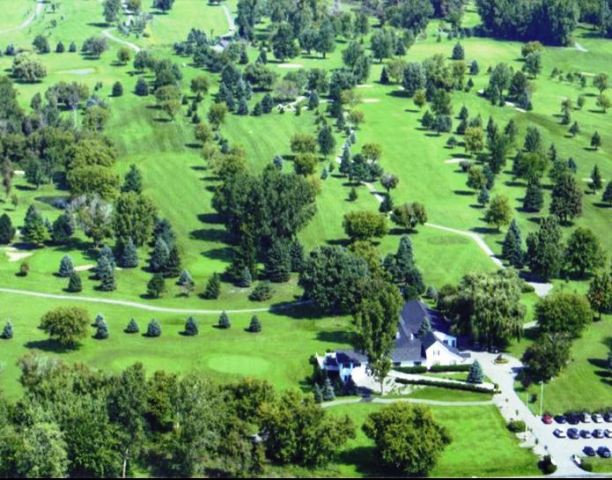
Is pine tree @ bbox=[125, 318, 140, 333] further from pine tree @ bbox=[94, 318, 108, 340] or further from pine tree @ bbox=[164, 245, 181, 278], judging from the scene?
pine tree @ bbox=[164, 245, 181, 278]

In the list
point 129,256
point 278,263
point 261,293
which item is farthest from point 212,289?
point 129,256

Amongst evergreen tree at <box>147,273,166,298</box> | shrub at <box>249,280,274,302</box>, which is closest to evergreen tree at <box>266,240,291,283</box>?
shrub at <box>249,280,274,302</box>

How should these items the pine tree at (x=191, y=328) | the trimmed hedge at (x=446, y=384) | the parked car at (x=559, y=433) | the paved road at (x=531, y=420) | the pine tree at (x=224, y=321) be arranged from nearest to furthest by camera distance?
the paved road at (x=531, y=420), the parked car at (x=559, y=433), the trimmed hedge at (x=446, y=384), the pine tree at (x=191, y=328), the pine tree at (x=224, y=321)

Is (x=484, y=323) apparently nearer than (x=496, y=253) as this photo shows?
Yes

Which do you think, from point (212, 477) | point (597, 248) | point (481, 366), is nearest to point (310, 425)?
point (212, 477)

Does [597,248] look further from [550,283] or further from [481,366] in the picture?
[481,366]

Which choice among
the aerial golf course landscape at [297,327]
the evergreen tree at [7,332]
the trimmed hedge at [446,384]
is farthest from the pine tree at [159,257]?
the trimmed hedge at [446,384]

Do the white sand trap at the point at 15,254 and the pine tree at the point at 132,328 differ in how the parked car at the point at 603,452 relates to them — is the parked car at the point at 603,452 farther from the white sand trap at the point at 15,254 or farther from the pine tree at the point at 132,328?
the white sand trap at the point at 15,254
